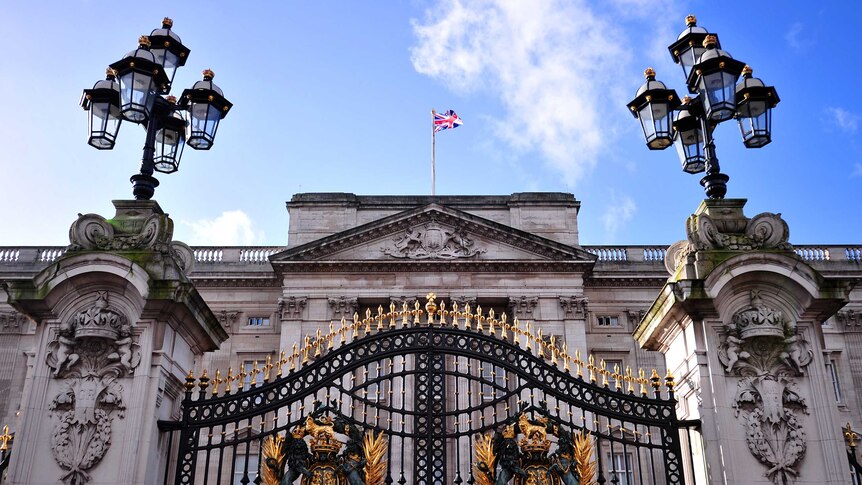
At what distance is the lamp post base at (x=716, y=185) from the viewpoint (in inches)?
389

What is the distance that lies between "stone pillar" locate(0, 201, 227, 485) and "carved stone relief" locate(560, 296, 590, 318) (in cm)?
2612

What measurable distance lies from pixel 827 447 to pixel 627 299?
28.2 m

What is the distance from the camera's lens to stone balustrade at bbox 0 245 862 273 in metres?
35.8

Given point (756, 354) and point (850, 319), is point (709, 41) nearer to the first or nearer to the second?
point (756, 354)

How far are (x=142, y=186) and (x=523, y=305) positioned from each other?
25.7 meters

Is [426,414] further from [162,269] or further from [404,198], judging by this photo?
[404,198]

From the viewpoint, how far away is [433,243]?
34719 mm

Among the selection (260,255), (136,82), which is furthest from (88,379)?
(260,255)

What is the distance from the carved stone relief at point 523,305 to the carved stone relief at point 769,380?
982 inches

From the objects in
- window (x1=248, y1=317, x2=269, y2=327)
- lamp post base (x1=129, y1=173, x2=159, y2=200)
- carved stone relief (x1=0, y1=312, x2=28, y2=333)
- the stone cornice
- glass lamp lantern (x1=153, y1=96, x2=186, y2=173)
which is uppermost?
the stone cornice

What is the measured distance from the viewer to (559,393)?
9258 mm

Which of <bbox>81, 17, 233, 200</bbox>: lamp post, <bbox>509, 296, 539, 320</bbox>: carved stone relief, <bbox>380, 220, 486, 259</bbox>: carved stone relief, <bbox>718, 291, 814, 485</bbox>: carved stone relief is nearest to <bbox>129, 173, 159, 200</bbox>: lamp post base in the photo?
<bbox>81, 17, 233, 200</bbox>: lamp post

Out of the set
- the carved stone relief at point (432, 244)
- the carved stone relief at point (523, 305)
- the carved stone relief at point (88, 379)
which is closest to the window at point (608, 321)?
the carved stone relief at point (523, 305)

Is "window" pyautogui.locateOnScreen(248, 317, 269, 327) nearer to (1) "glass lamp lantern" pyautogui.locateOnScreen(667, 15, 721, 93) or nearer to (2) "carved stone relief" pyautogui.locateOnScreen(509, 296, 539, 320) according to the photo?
(2) "carved stone relief" pyautogui.locateOnScreen(509, 296, 539, 320)
